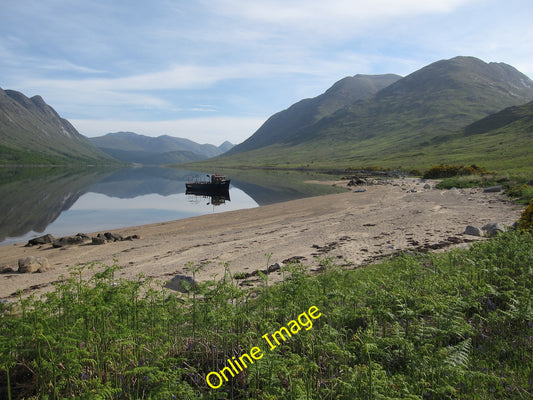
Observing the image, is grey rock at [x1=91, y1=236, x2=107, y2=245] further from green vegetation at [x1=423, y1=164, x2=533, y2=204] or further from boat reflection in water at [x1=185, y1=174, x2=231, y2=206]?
boat reflection in water at [x1=185, y1=174, x2=231, y2=206]

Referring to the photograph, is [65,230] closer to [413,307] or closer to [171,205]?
[171,205]

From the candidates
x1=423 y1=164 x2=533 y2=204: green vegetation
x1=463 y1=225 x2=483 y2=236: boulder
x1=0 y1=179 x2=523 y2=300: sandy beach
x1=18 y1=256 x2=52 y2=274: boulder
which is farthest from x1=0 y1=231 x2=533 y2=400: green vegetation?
x1=423 y1=164 x2=533 y2=204: green vegetation

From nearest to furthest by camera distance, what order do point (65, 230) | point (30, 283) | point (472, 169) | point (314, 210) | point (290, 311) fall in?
1. point (290, 311)
2. point (30, 283)
3. point (65, 230)
4. point (314, 210)
5. point (472, 169)

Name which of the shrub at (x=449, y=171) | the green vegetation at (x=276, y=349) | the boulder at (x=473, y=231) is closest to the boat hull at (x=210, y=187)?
the shrub at (x=449, y=171)

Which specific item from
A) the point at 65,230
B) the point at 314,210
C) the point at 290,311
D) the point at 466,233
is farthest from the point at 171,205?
the point at 290,311

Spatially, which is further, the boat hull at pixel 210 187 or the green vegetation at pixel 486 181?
the boat hull at pixel 210 187

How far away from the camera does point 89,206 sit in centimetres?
4744

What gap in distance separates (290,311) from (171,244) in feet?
52.2

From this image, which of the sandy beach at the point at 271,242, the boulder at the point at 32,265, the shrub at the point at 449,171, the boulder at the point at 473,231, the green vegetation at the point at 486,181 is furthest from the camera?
the shrub at the point at 449,171

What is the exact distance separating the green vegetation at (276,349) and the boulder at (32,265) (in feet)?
38.9

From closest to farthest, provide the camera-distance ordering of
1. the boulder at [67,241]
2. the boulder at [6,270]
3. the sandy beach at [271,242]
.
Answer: the sandy beach at [271,242] → the boulder at [6,270] → the boulder at [67,241]

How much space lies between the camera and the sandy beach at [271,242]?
14773 millimetres

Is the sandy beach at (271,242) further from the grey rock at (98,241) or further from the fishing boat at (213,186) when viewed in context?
the fishing boat at (213,186)

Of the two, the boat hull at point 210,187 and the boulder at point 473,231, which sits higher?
the boat hull at point 210,187
